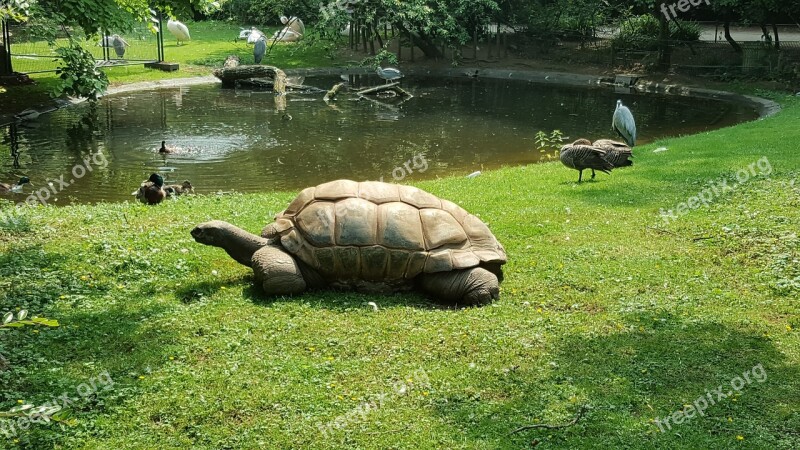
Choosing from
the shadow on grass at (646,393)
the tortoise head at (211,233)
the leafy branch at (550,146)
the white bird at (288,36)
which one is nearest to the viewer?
the shadow on grass at (646,393)

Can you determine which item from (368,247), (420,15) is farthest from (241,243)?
(420,15)

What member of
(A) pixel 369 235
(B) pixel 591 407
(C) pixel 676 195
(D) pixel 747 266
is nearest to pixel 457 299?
(A) pixel 369 235

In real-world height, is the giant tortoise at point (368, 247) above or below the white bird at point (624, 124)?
below

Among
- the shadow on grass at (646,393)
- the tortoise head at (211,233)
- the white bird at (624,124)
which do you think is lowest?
the shadow on grass at (646,393)

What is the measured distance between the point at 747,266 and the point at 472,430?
16.4 feet

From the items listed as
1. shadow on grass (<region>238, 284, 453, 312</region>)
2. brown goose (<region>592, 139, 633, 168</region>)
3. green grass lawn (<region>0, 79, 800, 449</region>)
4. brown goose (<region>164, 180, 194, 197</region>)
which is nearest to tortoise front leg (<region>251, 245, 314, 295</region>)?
shadow on grass (<region>238, 284, 453, 312</region>)

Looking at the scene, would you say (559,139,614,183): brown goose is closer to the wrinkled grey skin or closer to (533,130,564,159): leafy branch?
the wrinkled grey skin

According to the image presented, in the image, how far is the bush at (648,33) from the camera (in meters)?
35.5

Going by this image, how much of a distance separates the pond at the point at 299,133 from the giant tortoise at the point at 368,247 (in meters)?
7.98

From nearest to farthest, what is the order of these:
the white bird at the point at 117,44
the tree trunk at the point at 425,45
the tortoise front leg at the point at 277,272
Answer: the tortoise front leg at the point at 277,272 → the white bird at the point at 117,44 → the tree trunk at the point at 425,45

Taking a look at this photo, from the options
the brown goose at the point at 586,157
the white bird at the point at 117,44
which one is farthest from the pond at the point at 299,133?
the white bird at the point at 117,44

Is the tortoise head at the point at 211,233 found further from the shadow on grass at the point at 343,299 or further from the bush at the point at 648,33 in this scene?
the bush at the point at 648,33

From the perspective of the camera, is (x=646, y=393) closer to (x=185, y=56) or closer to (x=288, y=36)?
(x=185, y=56)

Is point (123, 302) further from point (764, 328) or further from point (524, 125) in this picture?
point (524, 125)
